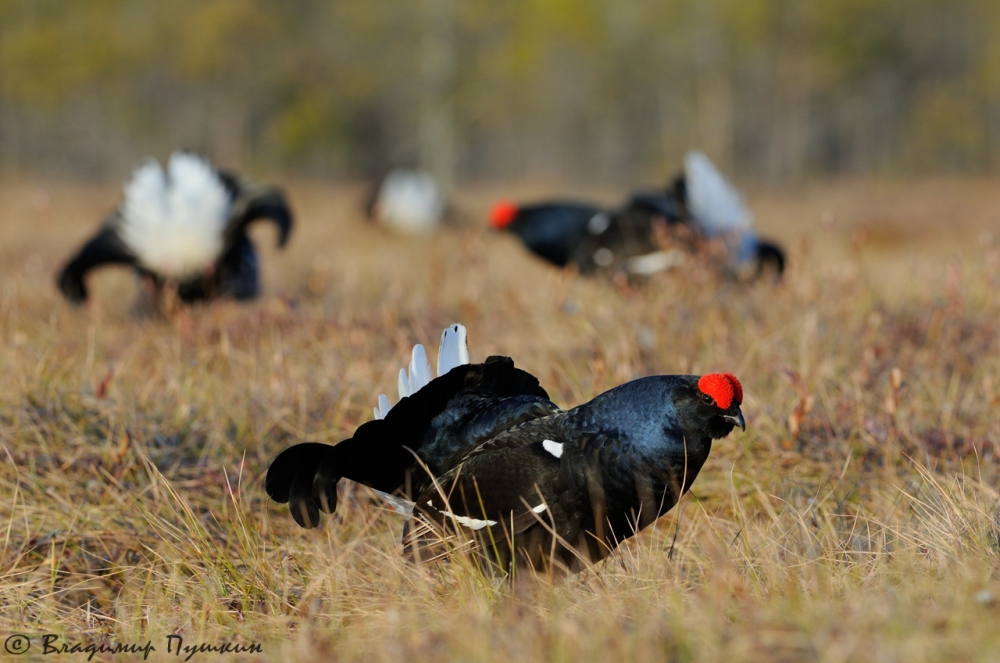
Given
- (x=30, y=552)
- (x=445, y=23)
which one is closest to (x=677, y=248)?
(x=30, y=552)

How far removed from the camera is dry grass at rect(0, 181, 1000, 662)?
1.36 meters

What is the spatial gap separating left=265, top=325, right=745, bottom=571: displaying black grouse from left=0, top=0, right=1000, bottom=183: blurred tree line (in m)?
16.5

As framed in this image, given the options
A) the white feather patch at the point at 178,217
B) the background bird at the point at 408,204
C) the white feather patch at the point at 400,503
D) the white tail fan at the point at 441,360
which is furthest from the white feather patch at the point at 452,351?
the background bird at the point at 408,204

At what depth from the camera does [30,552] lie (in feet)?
6.93

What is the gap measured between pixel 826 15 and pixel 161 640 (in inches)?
780

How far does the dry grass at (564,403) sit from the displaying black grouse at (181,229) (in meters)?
0.21

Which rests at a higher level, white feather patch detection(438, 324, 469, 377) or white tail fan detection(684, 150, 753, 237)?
white tail fan detection(684, 150, 753, 237)

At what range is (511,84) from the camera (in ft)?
80.2

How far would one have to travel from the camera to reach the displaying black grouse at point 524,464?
1.77 m

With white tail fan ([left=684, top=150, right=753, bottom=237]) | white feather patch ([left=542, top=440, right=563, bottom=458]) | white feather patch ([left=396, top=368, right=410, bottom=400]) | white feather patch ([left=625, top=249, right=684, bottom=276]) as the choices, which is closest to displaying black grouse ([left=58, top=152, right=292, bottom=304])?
white feather patch ([left=625, top=249, right=684, bottom=276])

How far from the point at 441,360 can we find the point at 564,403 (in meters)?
0.66

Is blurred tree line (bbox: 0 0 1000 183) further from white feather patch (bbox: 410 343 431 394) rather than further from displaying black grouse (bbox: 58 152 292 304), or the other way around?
white feather patch (bbox: 410 343 431 394)

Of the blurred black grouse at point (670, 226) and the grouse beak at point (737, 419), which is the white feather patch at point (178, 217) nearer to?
the blurred black grouse at point (670, 226)

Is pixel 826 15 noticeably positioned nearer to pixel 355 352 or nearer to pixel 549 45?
pixel 549 45
